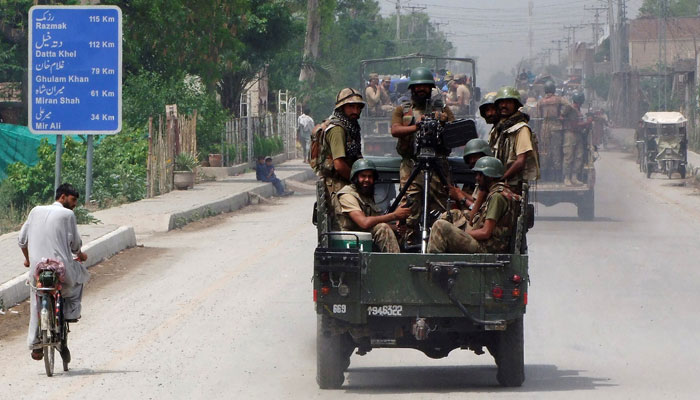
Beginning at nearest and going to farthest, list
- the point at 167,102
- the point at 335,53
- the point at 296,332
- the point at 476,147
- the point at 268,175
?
1. the point at 476,147
2. the point at 296,332
3. the point at 268,175
4. the point at 167,102
5. the point at 335,53

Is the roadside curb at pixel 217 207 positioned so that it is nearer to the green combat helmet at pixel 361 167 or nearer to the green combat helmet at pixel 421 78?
the green combat helmet at pixel 421 78

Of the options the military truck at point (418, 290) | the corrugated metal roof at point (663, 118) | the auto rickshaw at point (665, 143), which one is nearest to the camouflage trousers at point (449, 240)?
the military truck at point (418, 290)

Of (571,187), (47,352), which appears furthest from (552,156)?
(47,352)

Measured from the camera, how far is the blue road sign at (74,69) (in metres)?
18.9

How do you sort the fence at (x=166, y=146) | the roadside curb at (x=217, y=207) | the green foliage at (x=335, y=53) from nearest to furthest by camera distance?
the roadside curb at (x=217, y=207), the fence at (x=166, y=146), the green foliage at (x=335, y=53)

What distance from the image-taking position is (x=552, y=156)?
21.8 m

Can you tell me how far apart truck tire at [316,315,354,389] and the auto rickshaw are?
90.8 ft

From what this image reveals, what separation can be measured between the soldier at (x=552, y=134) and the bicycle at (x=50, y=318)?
1361 centimetres

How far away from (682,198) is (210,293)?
17851 mm

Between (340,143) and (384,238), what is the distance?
1.16 metres

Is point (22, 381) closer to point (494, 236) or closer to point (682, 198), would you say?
point (494, 236)

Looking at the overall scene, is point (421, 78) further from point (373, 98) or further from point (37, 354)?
point (373, 98)

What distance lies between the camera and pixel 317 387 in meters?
8.89

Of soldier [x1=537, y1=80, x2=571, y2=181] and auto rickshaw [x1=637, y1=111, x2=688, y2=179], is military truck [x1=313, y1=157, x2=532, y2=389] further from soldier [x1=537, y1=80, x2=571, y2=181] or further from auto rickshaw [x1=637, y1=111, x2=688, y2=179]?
auto rickshaw [x1=637, y1=111, x2=688, y2=179]
